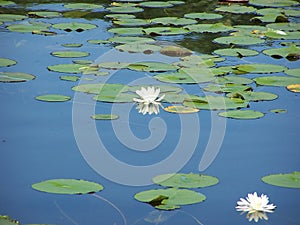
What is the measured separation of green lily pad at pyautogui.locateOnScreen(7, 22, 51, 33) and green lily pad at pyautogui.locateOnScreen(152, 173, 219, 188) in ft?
8.91

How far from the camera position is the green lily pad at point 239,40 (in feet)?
16.4

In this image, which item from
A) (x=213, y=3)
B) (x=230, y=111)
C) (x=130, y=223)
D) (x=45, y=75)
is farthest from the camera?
(x=213, y=3)

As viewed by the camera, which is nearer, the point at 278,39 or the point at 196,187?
the point at 196,187

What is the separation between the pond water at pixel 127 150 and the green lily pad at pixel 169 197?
24mm

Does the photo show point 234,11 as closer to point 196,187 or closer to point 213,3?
point 213,3

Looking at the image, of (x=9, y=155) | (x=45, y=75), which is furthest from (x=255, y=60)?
(x=9, y=155)

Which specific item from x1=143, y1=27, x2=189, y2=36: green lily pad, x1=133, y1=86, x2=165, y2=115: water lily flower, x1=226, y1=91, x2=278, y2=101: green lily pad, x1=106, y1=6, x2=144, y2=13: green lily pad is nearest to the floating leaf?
x1=226, y1=91, x2=278, y2=101: green lily pad

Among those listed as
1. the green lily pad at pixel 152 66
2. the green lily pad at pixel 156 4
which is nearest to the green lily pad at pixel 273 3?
the green lily pad at pixel 156 4

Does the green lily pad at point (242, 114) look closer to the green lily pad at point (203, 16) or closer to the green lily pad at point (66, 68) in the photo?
the green lily pad at point (66, 68)

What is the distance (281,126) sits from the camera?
3.54m

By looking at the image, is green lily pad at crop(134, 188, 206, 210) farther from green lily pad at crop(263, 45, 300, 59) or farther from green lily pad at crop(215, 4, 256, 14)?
green lily pad at crop(215, 4, 256, 14)

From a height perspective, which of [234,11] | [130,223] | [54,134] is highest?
[234,11]

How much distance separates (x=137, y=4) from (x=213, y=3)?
0.77 m

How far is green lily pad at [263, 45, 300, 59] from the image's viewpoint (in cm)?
472
